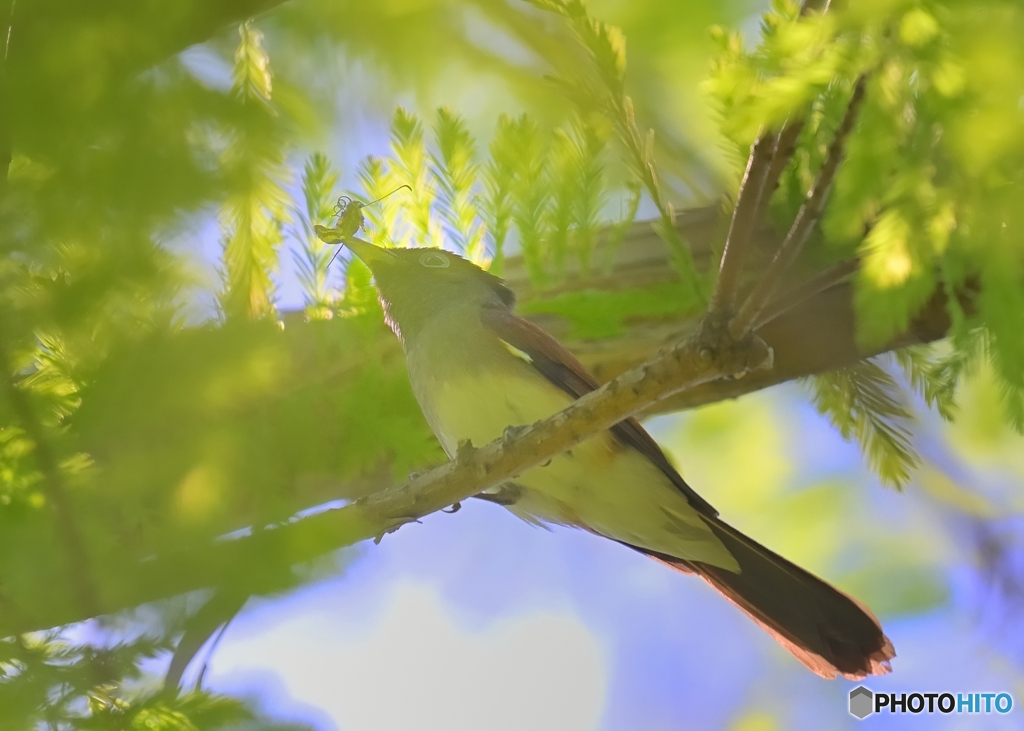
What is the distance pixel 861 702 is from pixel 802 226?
85.2 inches

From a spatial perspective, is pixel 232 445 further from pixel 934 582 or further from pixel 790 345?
pixel 934 582

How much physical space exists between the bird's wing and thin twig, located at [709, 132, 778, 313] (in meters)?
0.68

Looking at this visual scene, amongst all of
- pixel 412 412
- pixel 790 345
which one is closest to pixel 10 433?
pixel 412 412

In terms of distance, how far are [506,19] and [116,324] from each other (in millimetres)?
1590

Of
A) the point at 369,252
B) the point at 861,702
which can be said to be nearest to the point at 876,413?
the point at 861,702

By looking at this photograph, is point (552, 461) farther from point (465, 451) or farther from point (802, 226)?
point (802, 226)

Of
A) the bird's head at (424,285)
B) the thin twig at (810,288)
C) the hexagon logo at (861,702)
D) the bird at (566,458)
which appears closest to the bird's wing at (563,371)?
the bird at (566,458)

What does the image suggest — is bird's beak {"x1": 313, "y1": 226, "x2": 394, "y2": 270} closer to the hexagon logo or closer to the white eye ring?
the white eye ring

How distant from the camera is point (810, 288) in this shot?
148 cm

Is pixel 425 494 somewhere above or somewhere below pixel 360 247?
below

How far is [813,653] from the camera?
2.27 meters

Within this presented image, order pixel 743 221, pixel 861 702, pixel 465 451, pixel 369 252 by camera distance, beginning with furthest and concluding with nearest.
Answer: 1. pixel 861 702
2. pixel 369 252
3. pixel 465 451
4. pixel 743 221

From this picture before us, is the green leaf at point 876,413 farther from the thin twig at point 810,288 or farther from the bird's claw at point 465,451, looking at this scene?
the bird's claw at point 465,451

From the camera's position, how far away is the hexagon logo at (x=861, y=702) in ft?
9.16
